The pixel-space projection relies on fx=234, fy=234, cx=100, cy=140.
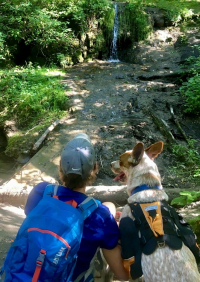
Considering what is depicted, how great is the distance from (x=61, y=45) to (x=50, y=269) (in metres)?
12.2

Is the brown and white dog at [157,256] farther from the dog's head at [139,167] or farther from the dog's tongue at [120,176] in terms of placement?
the dog's tongue at [120,176]

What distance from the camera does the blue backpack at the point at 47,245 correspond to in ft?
4.81

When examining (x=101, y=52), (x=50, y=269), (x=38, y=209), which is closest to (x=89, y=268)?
(x=50, y=269)

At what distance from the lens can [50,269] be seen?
1.47 m

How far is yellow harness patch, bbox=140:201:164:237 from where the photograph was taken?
6.51 ft

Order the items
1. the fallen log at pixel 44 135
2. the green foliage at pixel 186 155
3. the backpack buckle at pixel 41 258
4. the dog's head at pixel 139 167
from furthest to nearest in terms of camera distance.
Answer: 1. the fallen log at pixel 44 135
2. the green foliage at pixel 186 155
3. the dog's head at pixel 139 167
4. the backpack buckle at pixel 41 258

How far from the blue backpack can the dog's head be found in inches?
40.0

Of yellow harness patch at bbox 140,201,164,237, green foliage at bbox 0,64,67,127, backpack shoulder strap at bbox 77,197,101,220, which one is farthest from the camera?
green foliage at bbox 0,64,67,127

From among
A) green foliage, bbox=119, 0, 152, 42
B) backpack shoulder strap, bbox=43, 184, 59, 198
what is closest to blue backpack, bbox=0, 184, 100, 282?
backpack shoulder strap, bbox=43, 184, 59, 198

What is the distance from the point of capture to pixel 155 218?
2.04 metres

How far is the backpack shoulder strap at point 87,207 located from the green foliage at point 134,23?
14448 millimetres

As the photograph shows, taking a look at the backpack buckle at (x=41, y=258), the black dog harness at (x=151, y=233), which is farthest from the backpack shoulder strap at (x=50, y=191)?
the black dog harness at (x=151, y=233)

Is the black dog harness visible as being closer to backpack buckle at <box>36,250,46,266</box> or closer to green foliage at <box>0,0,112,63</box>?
backpack buckle at <box>36,250,46,266</box>

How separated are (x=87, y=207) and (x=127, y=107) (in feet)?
22.1
